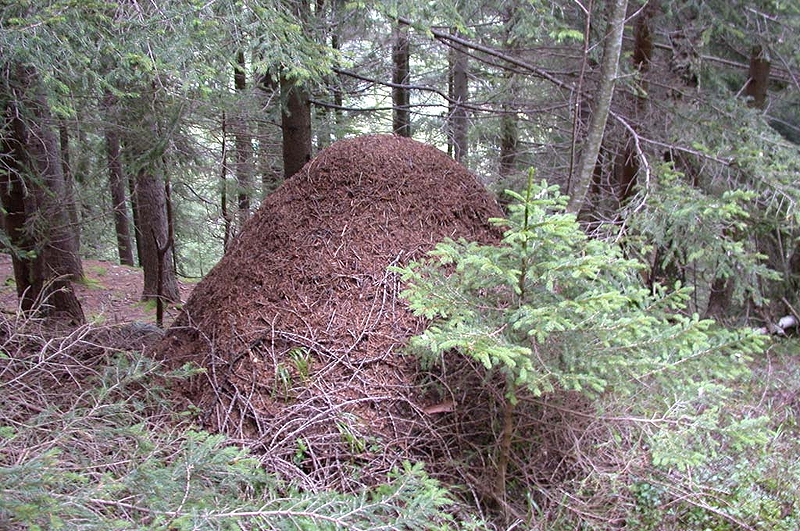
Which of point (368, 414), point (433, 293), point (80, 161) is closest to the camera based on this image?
point (433, 293)

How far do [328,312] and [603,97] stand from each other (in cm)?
350

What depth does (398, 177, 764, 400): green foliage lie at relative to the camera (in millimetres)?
2727

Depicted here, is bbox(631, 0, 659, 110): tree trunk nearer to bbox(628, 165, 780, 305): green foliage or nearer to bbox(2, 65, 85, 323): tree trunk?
bbox(628, 165, 780, 305): green foliage

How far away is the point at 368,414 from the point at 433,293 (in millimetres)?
1116

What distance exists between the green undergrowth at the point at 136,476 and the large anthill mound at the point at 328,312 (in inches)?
12.0

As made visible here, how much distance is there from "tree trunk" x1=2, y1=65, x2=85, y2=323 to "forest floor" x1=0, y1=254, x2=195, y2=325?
1.12 m

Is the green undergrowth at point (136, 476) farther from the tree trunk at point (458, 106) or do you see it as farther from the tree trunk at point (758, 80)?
the tree trunk at point (758, 80)

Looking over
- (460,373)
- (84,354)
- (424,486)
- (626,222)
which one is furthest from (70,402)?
(626,222)

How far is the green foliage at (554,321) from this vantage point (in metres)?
2.73

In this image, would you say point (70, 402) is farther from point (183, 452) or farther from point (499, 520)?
point (499, 520)

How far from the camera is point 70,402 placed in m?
3.50

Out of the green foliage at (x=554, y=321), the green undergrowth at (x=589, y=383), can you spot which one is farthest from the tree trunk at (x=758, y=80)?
the green foliage at (x=554, y=321)

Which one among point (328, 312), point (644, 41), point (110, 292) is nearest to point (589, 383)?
point (328, 312)

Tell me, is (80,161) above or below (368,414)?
above
